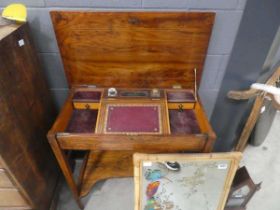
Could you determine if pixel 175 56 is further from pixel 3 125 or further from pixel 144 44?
pixel 3 125

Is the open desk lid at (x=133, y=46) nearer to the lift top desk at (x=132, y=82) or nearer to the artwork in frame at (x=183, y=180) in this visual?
the lift top desk at (x=132, y=82)

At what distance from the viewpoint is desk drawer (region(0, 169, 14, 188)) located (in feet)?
3.16

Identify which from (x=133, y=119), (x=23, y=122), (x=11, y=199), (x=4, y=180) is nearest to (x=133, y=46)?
(x=133, y=119)

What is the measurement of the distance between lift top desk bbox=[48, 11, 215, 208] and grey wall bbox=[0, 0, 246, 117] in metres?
0.07

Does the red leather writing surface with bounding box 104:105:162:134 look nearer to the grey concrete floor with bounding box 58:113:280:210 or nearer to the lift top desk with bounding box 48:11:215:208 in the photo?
the lift top desk with bounding box 48:11:215:208

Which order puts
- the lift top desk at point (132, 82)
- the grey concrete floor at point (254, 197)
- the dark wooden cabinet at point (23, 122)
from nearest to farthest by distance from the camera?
the dark wooden cabinet at point (23, 122) < the lift top desk at point (132, 82) < the grey concrete floor at point (254, 197)

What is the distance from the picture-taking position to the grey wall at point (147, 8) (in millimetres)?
1052

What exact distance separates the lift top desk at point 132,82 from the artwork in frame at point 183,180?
0.23ft

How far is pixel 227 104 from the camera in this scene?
1438 mm

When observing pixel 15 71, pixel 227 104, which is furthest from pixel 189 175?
pixel 15 71

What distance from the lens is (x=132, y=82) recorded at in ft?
4.14

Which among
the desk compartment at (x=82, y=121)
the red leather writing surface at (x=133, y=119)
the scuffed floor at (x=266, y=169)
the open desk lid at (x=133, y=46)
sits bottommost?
the scuffed floor at (x=266, y=169)

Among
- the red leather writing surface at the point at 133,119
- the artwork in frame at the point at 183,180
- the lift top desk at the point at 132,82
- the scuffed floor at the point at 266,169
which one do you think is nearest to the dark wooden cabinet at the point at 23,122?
the lift top desk at the point at 132,82

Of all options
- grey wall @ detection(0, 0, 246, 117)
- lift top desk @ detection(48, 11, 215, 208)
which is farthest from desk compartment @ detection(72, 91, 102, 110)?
grey wall @ detection(0, 0, 246, 117)
